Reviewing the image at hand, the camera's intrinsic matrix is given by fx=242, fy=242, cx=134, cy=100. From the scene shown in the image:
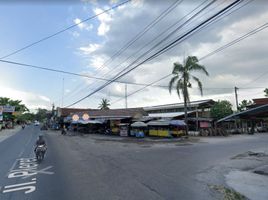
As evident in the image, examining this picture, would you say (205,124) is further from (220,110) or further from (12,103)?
(12,103)

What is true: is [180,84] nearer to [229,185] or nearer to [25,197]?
[229,185]

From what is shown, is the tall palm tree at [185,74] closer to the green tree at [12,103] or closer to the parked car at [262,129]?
the parked car at [262,129]

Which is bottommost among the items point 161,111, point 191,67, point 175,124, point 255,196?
point 255,196

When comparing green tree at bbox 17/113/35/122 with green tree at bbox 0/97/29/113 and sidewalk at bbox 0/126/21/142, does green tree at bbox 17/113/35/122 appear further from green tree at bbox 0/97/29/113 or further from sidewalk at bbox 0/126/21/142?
sidewalk at bbox 0/126/21/142

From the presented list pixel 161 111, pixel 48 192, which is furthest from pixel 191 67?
pixel 48 192

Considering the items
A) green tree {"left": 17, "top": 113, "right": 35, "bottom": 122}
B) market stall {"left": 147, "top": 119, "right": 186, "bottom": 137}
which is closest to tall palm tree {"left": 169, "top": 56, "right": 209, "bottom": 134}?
market stall {"left": 147, "top": 119, "right": 186, "bottom": 137}

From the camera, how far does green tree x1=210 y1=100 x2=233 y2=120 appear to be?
4309 cm

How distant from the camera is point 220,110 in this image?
43250 millimetres

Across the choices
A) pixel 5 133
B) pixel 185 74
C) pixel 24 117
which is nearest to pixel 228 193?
pixel 185 74

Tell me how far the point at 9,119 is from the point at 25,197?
3638 inches

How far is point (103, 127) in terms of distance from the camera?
4919 cm

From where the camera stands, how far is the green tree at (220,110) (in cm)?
4309

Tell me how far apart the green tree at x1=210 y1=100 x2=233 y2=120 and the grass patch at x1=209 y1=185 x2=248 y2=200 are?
122 feet

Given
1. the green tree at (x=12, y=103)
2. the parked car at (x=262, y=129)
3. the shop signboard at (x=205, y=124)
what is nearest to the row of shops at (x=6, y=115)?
the green tree at (x=12, y=103)
